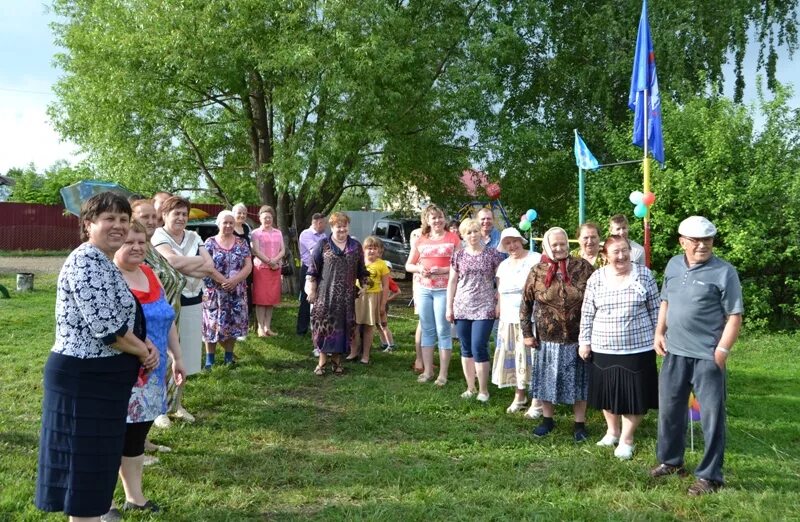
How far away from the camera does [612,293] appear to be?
4.26 metres

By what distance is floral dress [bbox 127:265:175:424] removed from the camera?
3.18 meters

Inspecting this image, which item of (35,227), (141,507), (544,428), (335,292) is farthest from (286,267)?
(35,227)

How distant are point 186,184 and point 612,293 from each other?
10480mm

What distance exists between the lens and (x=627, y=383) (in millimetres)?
4234

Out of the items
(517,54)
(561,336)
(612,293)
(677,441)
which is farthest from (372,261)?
(517,54)

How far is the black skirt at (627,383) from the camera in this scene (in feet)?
13.8

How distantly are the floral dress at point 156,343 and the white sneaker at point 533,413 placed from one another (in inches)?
118

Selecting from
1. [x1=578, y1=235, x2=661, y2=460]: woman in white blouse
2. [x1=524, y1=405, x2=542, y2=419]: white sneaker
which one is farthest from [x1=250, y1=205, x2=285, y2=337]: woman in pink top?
[x1=578, y1=235, x2=661, y2=460]: woman in white blouse

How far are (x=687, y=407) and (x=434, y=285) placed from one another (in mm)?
2809

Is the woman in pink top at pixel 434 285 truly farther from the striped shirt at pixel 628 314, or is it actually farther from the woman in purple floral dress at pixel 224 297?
the striped shirt at pixel 628 314

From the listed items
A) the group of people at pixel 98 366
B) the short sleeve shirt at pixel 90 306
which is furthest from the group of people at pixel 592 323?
the short sleeve shirt at pixel 90 306

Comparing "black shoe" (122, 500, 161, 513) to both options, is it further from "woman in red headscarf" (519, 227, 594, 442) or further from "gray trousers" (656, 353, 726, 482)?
"gray trousers" (656, 353, 726, 482)

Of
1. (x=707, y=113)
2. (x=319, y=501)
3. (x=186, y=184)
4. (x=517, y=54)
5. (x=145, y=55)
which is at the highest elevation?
(x=517, y=54)

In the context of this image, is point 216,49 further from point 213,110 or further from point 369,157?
point 369,157
